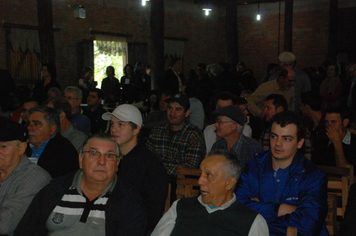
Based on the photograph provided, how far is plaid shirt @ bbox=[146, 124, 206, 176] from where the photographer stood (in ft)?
13.8

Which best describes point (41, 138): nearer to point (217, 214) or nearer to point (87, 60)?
point (217, 214)

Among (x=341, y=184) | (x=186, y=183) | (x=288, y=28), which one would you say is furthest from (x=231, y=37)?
(x=341, y=184)

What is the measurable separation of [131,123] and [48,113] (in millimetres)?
755

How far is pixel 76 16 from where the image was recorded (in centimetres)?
1334

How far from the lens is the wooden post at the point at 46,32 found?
9.55 meters

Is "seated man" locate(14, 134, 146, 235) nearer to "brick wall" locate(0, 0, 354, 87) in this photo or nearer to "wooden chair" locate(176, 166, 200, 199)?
"wooden chair" locate(176, 166, 200, 199)

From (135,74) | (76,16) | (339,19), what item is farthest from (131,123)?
(339,19)

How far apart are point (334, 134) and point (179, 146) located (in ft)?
4.62

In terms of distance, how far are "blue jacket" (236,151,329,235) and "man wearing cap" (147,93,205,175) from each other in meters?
1.14

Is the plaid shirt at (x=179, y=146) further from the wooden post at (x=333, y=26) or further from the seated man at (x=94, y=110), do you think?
the wooden post at (x=333, y=26)

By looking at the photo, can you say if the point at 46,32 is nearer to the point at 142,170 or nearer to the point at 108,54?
the point at 108,54

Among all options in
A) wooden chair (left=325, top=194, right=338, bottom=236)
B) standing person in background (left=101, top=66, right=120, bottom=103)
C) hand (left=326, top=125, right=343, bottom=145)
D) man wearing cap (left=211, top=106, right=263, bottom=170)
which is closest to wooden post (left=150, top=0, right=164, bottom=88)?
standing person in background (left=101, top=66, right=120, bottom=103)

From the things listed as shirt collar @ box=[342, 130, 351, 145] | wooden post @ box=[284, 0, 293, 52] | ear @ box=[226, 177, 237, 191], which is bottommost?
shirt collar @ box=[342, 130, 351, 145]

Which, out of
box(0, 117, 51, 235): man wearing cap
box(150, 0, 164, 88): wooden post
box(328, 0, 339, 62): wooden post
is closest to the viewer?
box(0, 117, 51, 235): man wearing cap
